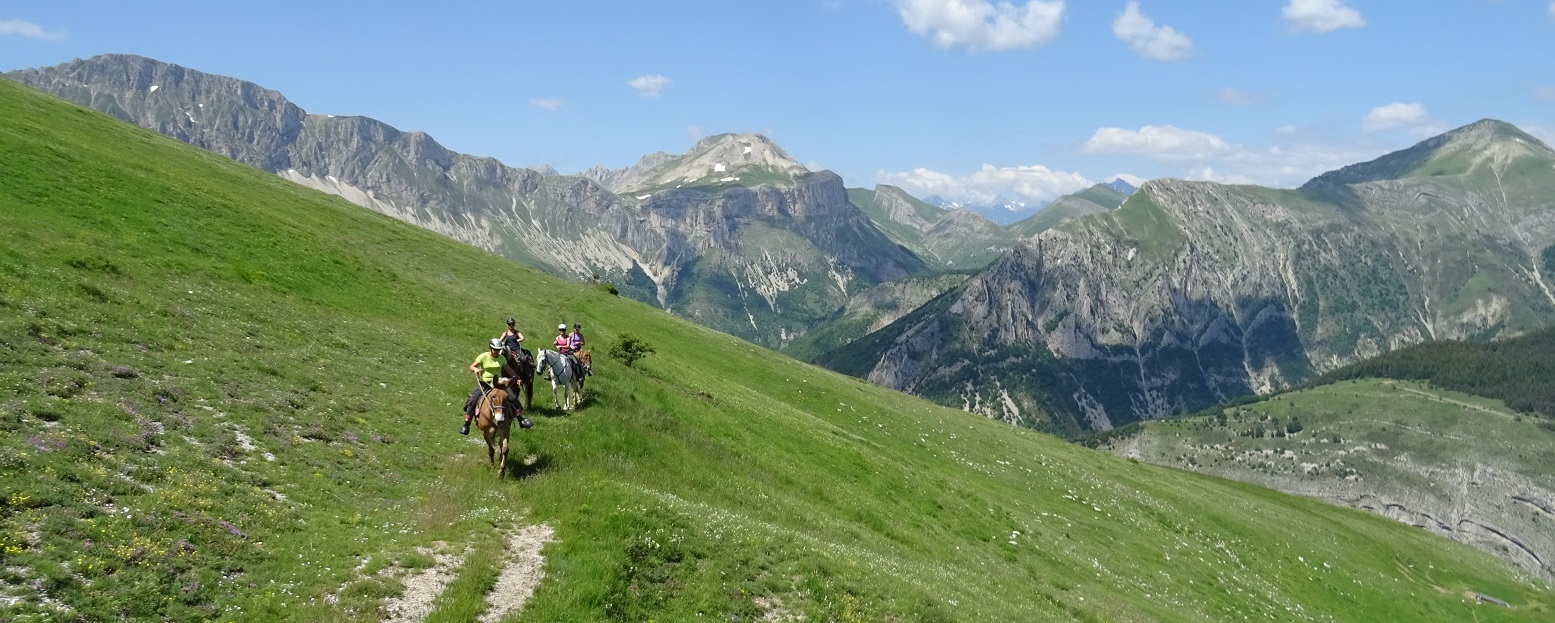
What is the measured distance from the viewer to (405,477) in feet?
81.1

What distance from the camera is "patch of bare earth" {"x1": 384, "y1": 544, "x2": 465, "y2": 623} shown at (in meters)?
16.1

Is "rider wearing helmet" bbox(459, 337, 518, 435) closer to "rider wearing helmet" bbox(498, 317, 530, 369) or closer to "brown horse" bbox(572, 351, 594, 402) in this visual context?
"rider wearing helmet" bbox(498, 317, 530, 369)

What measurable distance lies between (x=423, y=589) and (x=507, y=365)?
45.0 feet

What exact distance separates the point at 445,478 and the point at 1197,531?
58.4 m

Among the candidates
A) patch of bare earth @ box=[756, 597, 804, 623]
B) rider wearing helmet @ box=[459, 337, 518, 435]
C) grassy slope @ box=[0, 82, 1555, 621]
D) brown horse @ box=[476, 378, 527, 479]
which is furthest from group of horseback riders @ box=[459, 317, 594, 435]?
patch of bare earth @ box=[756, 597, 804, 623]

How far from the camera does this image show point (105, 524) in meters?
15.2

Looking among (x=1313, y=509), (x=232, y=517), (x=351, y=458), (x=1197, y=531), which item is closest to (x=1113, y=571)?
(x=1197, y=531)

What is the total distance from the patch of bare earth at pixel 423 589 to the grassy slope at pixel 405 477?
413 millimetres

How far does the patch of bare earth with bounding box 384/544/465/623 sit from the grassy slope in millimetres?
413

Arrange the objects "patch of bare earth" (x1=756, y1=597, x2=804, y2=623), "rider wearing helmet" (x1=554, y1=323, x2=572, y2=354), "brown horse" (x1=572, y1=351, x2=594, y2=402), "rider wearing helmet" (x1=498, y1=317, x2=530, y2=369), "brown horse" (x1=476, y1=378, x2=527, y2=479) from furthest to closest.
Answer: "brown horse" (x1=572, y1=351, x2=594, y2=402), "rider wearing helmet" (x1=554, y1=323, x2=572, y2=354), "rider wearing helmet" (x1=498, y1=317, x2=530, y2=369), "brown horse" (x1=476, y1=378, x2=527, y2=479), "patch of bare earth" (x1=756, y1=597, x2=804, y2=623)

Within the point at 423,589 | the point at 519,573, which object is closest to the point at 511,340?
the point at 519,573

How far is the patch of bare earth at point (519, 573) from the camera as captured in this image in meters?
17.1

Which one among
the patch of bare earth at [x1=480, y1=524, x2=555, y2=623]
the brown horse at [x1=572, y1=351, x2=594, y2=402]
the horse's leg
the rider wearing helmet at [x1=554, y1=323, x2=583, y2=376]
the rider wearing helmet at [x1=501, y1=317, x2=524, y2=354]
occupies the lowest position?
the patch of bare earth at [x1=480, y1=524, x2=555, y2=623]

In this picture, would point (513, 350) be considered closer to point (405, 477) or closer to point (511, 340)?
point (511, 340)
